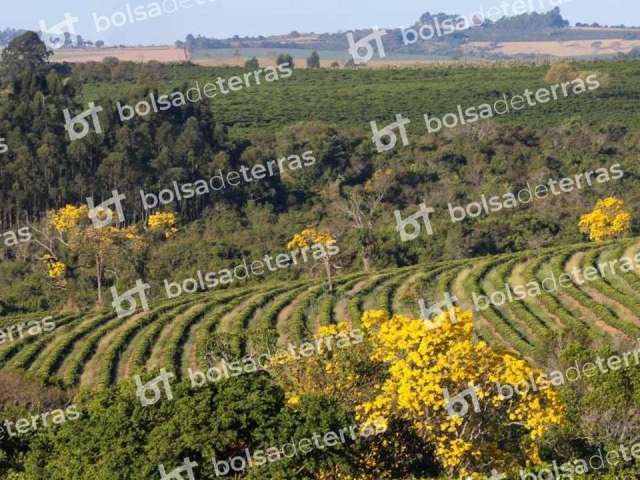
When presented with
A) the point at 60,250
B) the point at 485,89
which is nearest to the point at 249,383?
the point at 60,250

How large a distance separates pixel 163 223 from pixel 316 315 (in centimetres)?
2532

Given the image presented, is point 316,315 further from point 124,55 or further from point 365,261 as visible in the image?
point 124,55

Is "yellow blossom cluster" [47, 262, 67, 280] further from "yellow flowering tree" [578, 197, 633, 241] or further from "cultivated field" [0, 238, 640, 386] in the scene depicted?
"yellow flowering tree" [578, 197, 633, 241]

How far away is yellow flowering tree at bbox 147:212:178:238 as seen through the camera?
221 feet

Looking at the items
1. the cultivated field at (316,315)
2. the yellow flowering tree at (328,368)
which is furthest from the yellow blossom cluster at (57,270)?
the yellow flowering tree at (328,368)

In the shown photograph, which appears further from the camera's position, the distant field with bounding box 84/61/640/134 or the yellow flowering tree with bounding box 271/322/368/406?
the distant field with bounding box 84/61/640/134

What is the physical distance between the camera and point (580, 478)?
19.5 metres

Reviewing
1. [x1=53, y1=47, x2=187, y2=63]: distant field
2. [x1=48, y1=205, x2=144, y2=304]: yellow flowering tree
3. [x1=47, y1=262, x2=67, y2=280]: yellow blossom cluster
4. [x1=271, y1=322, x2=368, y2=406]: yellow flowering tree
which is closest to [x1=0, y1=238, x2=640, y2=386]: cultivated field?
[x1=48, y1=205, x2=144, y2=304]: yellow flowering tree

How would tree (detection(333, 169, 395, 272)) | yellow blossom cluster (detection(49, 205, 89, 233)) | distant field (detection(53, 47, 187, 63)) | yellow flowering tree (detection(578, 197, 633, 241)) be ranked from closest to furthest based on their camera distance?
yellow flowering tree (detection(578, 197, 633, 241)), yellow blossom cluster (detection(49, 205, 89, 233)), tree (detection(333, 169, 395, 272)), distant field (detection(53, 47, 187, 63))

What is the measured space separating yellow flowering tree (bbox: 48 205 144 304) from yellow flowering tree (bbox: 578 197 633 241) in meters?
25.3

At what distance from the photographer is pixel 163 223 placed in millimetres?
68125

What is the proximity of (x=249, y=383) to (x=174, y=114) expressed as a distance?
63678 millimetres

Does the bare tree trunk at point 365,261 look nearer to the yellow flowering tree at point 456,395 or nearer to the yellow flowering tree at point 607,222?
the yellow flowering tree at point 607,222

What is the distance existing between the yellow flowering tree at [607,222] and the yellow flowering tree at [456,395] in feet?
131
